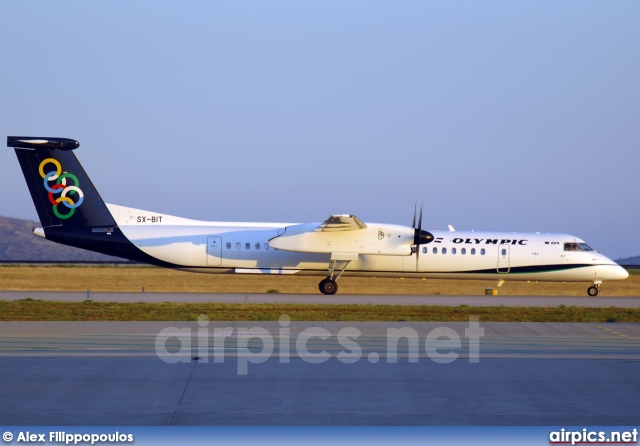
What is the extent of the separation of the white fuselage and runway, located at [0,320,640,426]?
41.4 ft

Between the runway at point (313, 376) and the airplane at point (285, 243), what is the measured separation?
1257 centimetres

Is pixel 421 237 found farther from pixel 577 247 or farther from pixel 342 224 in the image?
pixel 577 247

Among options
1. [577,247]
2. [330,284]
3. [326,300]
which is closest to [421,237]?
[330,284]

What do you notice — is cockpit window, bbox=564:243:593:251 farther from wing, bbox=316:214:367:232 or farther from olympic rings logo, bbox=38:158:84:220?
olympic rings logo, bbox=38:158:84:220

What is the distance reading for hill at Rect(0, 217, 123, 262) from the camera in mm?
116812

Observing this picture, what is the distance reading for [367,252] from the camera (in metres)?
29.2

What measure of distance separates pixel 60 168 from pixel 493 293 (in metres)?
17.6

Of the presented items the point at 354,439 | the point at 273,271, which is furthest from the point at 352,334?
the point at 273,271

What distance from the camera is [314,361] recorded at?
484 inches

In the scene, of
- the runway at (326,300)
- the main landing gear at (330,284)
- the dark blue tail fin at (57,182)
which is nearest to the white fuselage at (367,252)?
the main landing gear at (330,284)

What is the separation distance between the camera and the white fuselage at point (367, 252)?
29172 millimetres

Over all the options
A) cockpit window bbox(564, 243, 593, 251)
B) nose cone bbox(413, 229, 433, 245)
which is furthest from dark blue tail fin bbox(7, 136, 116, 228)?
cockpit window bbox(564, 243, 593, 251)

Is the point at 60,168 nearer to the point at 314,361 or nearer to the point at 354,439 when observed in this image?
the point at 314,361

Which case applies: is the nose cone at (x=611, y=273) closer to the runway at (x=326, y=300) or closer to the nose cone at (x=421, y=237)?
the runway at (x=326, y=300)
